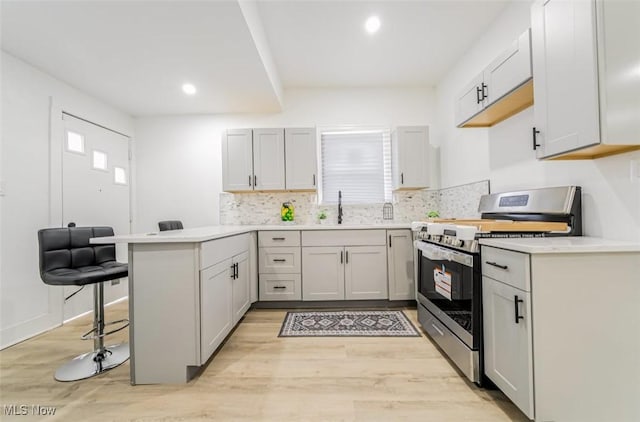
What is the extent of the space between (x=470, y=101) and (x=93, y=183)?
402 cm

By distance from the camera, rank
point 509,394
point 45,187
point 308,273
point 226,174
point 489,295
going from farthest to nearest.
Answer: point 226,174, point 308,273, point 45,187, point 489,295, point 509,394

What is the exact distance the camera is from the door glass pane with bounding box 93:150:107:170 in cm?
327

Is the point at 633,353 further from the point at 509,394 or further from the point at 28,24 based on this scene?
the point at 28,24

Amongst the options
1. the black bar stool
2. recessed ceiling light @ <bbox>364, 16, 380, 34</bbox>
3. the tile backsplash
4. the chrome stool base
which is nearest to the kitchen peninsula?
the black bar stool

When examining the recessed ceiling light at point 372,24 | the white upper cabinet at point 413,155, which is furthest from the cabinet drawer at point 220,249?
the recessed ceiling light at point 372,24

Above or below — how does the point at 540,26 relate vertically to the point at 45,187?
above

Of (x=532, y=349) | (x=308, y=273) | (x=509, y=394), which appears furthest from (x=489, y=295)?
(x=308, y=273)

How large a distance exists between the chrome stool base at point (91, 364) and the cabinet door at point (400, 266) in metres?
2.49

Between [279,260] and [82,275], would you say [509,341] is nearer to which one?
[279,260]

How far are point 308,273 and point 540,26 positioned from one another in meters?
2.70

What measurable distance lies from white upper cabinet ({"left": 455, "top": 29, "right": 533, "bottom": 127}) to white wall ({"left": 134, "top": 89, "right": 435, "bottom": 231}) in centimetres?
151

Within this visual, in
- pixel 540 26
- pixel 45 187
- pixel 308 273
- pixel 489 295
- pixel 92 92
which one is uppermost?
pixel 92 92

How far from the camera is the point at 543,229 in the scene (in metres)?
1.63

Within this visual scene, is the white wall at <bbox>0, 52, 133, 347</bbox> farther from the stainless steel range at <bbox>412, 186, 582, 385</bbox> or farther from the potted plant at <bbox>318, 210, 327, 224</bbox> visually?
the stainless steel range at <bbox>412, 186, 582, 385</bbox>
